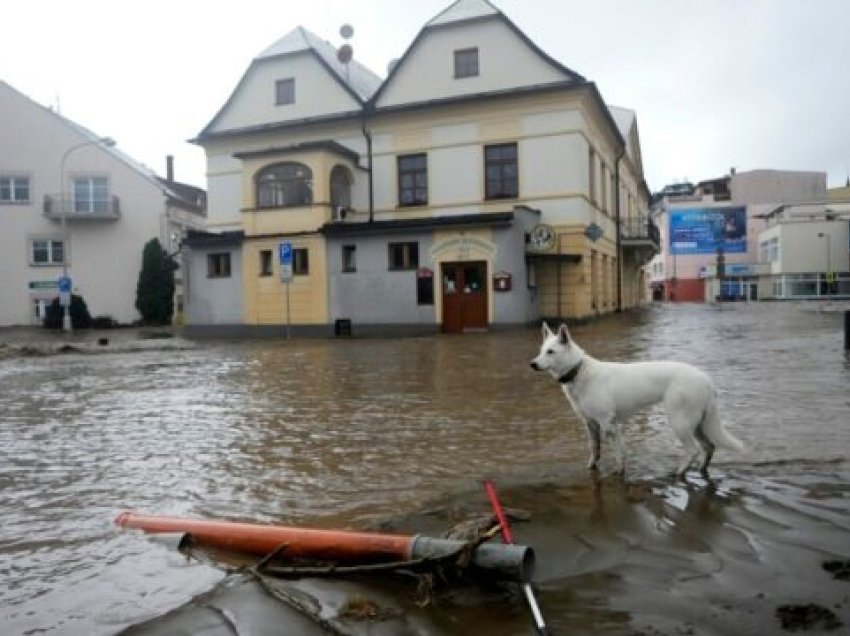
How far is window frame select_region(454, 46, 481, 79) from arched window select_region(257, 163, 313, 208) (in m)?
7.12

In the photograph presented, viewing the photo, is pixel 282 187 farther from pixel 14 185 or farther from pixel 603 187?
pixel 14 185

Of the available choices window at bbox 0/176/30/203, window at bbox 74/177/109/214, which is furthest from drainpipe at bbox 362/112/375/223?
window at bbox 0/176/30/203

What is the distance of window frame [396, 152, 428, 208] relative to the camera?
31375mm

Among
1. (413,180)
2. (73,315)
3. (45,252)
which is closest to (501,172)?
(413,180)

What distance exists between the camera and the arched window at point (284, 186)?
3019cm

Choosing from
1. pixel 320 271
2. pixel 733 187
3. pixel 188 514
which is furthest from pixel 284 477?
pixel 733 187

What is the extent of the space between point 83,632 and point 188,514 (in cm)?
194

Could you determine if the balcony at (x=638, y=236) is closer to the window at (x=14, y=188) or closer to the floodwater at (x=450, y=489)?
the floodwater at (x=450, y=489)

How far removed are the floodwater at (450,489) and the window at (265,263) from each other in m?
17.3

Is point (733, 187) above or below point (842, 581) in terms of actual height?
above

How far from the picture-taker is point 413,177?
104 feet

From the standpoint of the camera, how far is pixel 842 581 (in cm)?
393

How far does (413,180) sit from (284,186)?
519 centimetres

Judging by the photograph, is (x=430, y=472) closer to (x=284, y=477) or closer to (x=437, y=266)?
(x=284, y=477)
